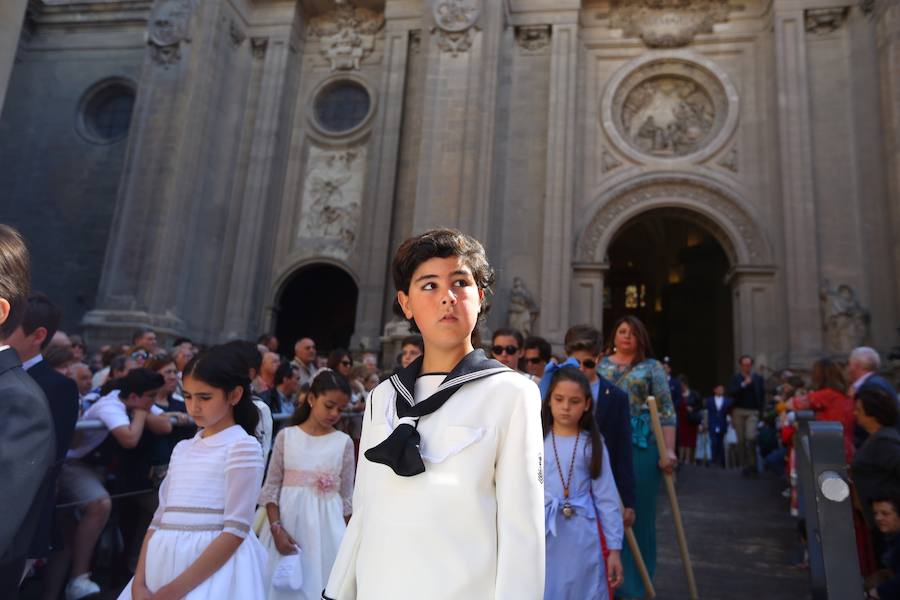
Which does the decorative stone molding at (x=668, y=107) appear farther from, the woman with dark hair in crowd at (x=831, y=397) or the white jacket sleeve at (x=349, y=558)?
the white jacket sleeve at (x=349, y=558)

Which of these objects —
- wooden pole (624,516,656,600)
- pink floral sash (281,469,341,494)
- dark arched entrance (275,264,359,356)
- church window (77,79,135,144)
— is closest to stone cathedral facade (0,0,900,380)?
dark arched entrance (275,264,359,356)

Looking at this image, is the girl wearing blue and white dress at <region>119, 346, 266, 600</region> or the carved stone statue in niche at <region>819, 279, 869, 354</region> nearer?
the girl wearing blue and white dress at <region>119, 346, 266, 600</region>

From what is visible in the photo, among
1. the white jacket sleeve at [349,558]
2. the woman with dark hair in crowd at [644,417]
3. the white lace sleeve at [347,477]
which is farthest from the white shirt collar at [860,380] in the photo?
the white jacket sleeve at [349,558]

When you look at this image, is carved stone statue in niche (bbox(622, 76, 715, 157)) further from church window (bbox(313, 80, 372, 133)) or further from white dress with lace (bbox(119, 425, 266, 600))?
white dress with lace (bbox(119, 425, 266, 600))

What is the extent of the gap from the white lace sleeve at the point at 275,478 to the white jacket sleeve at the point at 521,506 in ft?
8.48

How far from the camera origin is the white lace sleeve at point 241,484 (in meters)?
2.74

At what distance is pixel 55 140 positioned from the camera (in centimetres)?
1981

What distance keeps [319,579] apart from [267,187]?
14.4 m

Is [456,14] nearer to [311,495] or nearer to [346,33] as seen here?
[346,33]

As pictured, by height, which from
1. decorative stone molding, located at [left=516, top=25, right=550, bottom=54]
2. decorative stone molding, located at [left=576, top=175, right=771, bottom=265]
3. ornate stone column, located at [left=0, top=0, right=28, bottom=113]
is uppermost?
decorative stone molding, located at [left=516, top=25, right=550, bottom=54]

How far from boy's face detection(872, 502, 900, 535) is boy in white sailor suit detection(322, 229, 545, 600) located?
3.56 m

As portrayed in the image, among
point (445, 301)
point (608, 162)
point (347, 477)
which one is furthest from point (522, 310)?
point (445, 301)

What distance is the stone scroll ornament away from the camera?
49.4 ft

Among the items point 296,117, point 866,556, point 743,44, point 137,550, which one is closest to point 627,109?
point 743,44
